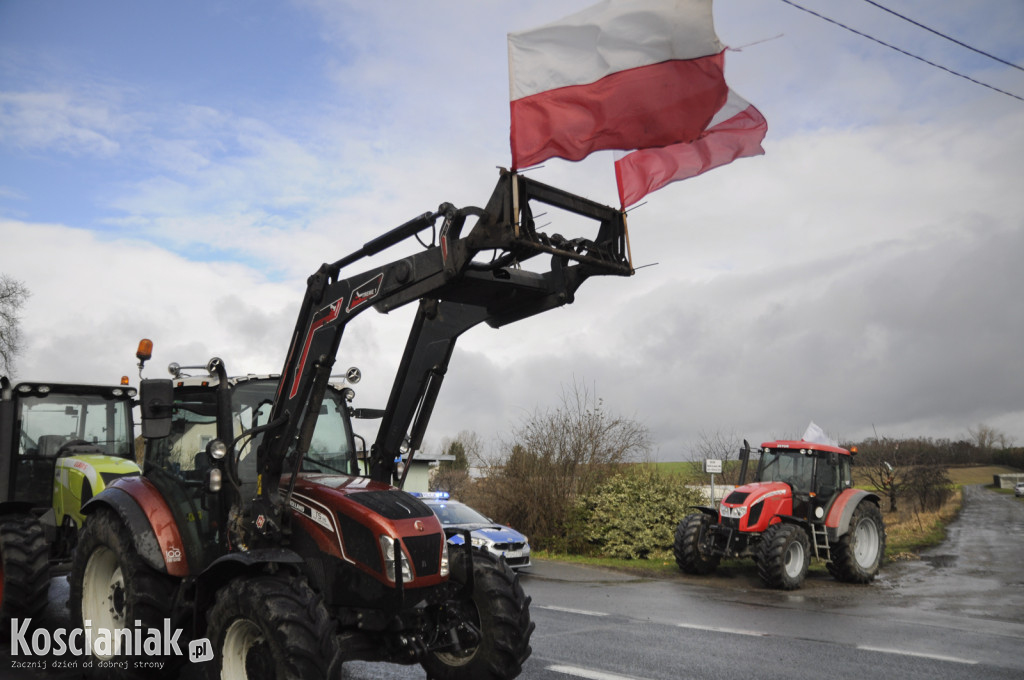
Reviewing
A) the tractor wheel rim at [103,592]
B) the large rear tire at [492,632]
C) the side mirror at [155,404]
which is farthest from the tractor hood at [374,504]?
the tractor wheel rim at [103,592]

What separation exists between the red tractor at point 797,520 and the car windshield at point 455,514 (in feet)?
13.4

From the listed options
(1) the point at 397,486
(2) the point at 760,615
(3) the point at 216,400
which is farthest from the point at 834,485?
(3) the point at 216,400

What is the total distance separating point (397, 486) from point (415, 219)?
246cm

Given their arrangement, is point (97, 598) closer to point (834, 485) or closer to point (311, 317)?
point (311, 317)

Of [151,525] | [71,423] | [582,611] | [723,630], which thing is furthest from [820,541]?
[151,525]

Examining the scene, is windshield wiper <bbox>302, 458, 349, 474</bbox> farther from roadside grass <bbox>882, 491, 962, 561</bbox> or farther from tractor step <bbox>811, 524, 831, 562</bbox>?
roadside grass <bbox>882, 491, 962, 561</bbox>

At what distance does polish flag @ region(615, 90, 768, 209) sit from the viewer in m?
6.26

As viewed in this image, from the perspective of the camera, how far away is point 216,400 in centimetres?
628

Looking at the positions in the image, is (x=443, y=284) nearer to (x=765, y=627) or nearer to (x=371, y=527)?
(x=371, y=527)

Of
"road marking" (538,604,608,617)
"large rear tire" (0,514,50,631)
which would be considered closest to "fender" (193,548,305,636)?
"large rear tire" (0,514,50,631)

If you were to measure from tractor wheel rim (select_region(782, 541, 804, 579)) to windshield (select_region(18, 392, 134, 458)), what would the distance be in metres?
10.8

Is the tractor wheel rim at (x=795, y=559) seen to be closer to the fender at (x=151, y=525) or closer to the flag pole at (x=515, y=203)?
the fender at (x=151, y=525)

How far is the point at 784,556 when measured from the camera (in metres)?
14.2

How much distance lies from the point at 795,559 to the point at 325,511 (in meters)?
11.5
